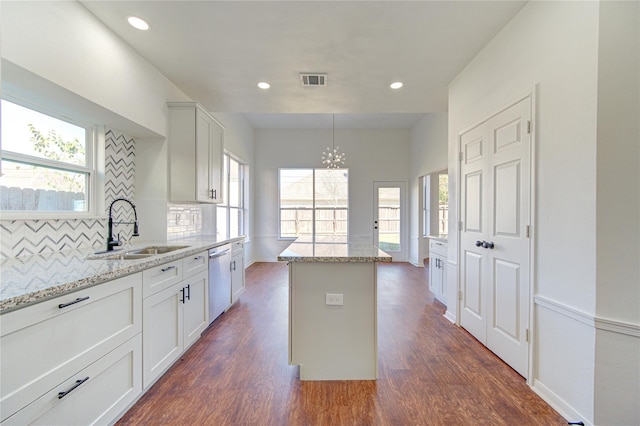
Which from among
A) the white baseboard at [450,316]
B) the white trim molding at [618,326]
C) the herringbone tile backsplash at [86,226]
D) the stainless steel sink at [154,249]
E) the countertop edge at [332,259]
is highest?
the herringbone tile backsplash at [86,226]

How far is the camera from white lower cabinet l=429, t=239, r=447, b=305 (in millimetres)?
3738

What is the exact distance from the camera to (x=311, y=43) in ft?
8.08

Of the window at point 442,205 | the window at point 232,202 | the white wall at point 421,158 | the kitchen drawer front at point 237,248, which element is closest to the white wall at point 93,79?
the kitchen drawer front at point 237,248

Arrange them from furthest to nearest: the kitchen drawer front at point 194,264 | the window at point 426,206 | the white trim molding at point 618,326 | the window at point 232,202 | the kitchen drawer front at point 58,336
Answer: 1. the window at point 426,206
2. the window at point 232,202
3. the kitchen drawer front at point 194,264
4. the white trim molding at point 618,326
5. the kitchen drawer front at point 58,336

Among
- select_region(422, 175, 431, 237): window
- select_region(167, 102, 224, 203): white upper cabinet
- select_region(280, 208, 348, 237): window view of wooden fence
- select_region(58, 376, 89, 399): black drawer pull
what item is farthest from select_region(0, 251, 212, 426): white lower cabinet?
select_region(422, 175, 431, 237): window

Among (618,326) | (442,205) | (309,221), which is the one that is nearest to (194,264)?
(618,326)

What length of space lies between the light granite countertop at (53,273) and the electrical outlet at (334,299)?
126 centimetres

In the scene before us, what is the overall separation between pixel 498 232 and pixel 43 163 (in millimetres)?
3692

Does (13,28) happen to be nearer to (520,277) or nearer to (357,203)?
(520,277)

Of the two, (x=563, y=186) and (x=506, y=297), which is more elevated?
(x=563, y=186)

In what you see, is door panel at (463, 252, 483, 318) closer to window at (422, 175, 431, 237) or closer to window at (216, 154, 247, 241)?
window at (216, 154, 247, 241)

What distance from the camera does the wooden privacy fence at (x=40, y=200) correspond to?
1.81 meters

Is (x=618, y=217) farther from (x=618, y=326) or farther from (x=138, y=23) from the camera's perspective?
(x=138, y=23)

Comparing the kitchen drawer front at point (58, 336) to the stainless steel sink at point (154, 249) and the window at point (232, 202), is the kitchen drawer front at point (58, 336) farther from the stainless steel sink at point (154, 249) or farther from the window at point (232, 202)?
the window at point (232, 202)
